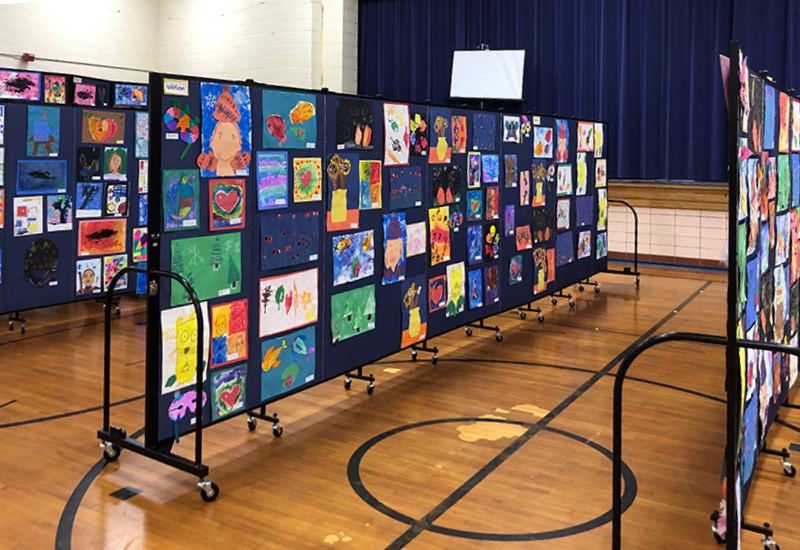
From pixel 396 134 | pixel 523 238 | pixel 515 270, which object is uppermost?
pixel 396 134

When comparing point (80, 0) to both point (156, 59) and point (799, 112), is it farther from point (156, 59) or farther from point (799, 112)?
point (799, 112)

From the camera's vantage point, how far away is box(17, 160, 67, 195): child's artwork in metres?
6.29

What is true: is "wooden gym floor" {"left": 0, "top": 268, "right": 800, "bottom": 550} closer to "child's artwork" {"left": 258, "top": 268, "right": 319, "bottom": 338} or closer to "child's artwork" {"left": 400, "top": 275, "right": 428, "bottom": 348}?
"child's artwork" {"left": 400, "top": 275, "right": 428, "bottom": 348}

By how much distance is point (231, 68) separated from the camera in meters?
13.4

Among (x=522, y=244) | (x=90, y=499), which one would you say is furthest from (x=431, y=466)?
(x=522, y=244)

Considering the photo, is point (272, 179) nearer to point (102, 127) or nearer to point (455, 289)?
point (455, 289)

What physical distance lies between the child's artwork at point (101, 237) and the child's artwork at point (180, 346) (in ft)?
12.3

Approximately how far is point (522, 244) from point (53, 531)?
15.4 ft

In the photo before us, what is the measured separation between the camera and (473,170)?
598cm

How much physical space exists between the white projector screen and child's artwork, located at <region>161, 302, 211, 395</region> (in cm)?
854

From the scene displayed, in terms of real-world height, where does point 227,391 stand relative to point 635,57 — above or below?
below

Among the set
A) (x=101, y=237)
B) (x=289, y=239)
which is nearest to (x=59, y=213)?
(x=101, y=237)

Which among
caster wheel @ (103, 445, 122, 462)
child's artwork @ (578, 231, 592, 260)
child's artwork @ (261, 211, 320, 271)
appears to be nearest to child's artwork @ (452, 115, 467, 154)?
child's artwork @ (261, 211, 320, 271)

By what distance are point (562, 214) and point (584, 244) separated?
2.57 feet
